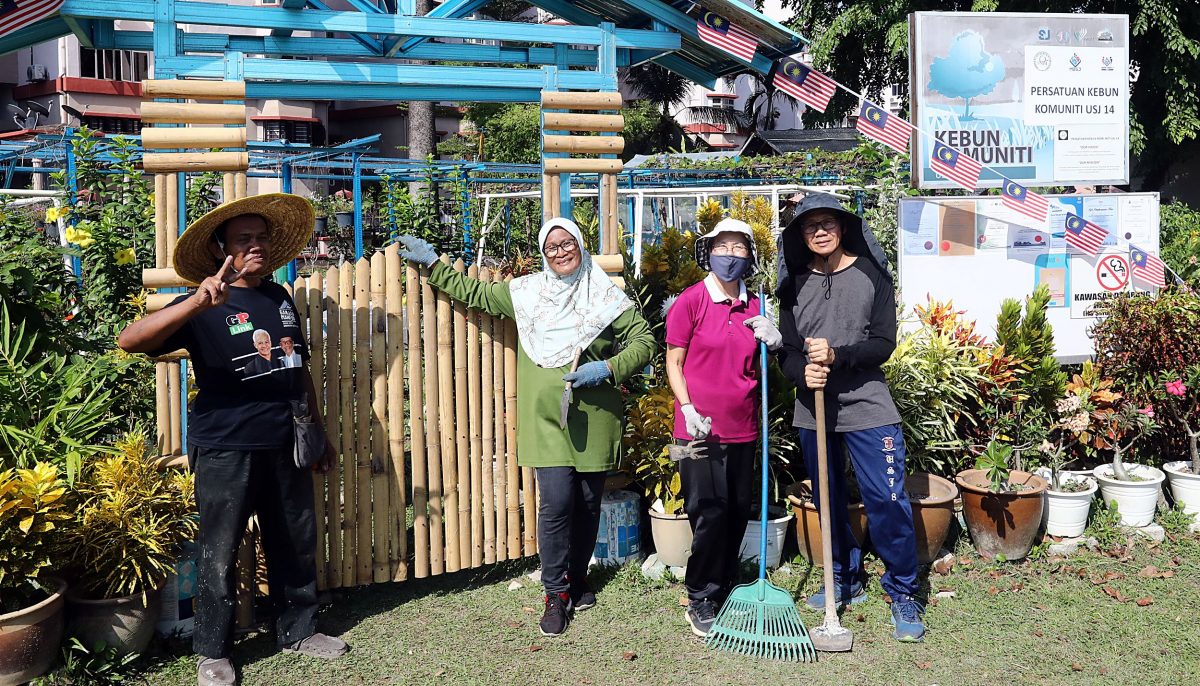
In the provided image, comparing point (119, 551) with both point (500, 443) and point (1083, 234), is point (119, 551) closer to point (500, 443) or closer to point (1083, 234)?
point (500, 443)

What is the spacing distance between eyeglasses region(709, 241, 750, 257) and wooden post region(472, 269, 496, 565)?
3.97ft

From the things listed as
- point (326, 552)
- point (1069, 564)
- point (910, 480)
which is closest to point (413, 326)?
point (326, 552)

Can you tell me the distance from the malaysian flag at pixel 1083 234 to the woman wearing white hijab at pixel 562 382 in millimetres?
3663

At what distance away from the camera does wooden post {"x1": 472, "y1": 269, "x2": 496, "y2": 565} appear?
16.5ft

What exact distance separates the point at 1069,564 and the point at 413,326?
3645 millimetres

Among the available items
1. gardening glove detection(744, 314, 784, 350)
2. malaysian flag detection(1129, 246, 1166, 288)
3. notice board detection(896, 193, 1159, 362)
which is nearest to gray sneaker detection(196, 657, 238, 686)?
gardening glove detection(744, 314, 784, 350)

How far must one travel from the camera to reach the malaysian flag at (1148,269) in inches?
271

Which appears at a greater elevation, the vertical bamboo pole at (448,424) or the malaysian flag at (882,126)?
the malaysian flag at (882,126)

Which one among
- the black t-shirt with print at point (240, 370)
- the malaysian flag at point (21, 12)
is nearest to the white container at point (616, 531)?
the black t-shirt with print at point (240, 370)

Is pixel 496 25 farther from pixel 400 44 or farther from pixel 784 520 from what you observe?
pixel 784 520

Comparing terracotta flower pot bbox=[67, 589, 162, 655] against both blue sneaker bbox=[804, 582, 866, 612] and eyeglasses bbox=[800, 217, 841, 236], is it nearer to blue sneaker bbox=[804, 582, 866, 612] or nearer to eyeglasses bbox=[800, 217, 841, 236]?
blue sneaker bbox=[804, 582, 866, 612]

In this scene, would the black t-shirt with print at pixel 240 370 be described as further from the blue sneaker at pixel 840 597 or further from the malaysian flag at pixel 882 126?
the malaysian flag at pixel 882 126

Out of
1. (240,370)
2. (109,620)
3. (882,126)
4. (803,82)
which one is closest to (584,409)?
(240,370)

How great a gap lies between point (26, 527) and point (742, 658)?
2.80m
